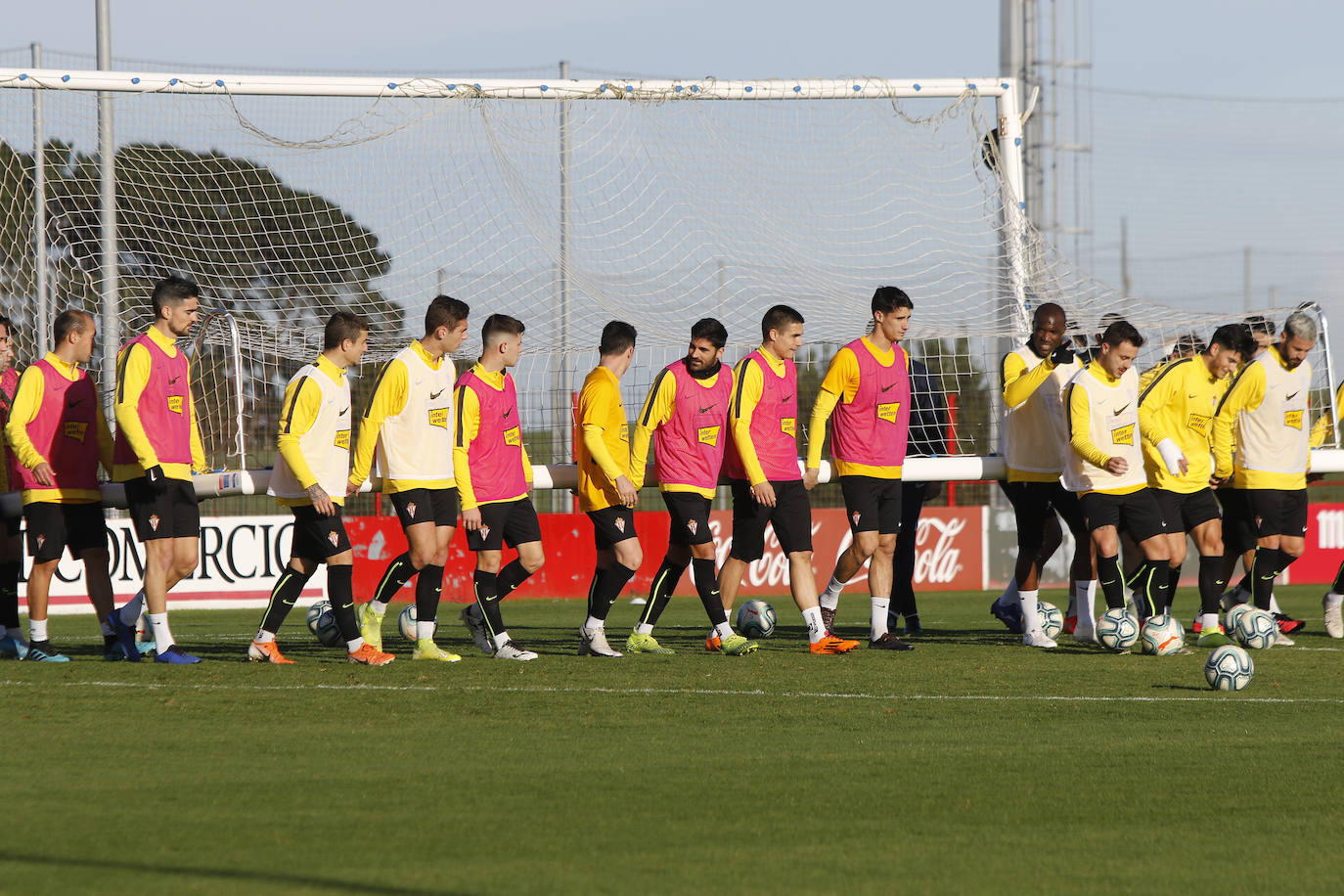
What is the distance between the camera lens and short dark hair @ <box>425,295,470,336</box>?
936 centimetres

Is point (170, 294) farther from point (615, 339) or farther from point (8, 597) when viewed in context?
point (615, 339)

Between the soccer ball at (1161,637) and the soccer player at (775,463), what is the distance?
1967mm

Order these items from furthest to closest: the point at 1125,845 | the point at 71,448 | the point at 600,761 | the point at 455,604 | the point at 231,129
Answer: the point at 455,604
the point at 231,129
the point at 71,448
the point at 600,761
the point at 1125,845

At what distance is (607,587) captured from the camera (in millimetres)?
10148

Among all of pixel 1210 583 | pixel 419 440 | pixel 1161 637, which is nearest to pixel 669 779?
pixel 419 440

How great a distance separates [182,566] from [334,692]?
6.72ft

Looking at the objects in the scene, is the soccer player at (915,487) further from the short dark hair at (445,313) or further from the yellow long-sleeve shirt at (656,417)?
the short dark hair at (445,313)

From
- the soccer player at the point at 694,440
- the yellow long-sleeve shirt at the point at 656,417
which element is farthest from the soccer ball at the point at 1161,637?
the yellow long-sleeve shirt at the point at 656,417

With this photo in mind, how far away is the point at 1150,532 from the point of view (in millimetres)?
10305

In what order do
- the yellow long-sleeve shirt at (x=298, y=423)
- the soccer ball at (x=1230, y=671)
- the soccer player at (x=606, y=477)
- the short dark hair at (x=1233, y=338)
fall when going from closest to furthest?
the soccer ball at (x=1230, y=671) < the yellow long-sleeve shirt at (x=298, y=423) < the soccer player at (x=606, y=477) < the short dark hair at (x=1233, y=338)

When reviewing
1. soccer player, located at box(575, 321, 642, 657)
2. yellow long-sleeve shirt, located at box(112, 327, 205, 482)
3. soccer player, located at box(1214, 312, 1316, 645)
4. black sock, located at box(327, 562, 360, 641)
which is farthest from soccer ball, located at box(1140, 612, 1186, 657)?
yellow long-sleeve shirt, located at box(112, 327, 205, 482)

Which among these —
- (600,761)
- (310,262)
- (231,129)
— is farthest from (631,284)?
(600,761)

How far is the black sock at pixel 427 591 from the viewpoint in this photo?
9.59 m

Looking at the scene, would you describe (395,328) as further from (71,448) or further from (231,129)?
(71,448)
